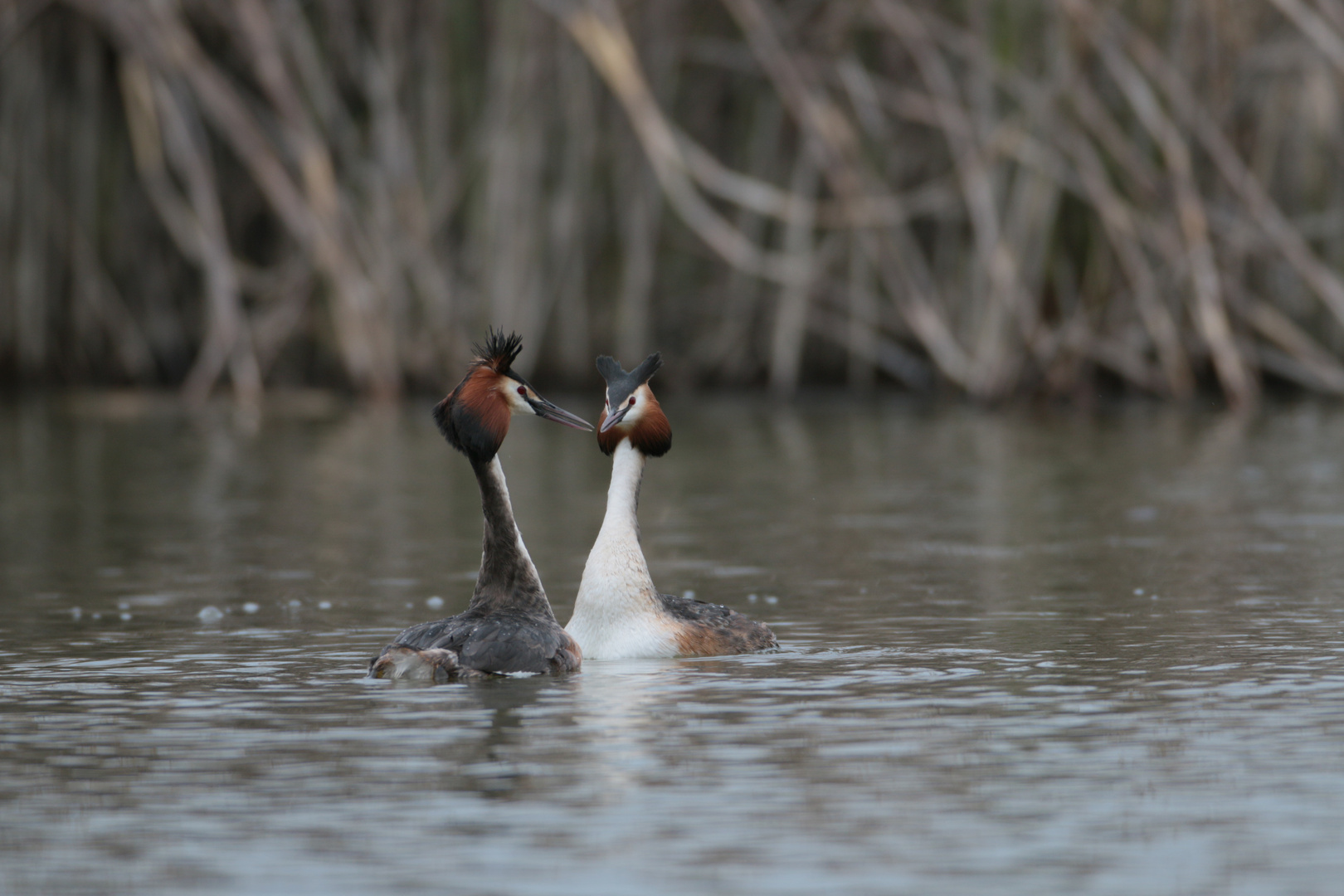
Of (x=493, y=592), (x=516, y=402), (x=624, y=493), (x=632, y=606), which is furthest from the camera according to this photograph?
(x=624, y=493)

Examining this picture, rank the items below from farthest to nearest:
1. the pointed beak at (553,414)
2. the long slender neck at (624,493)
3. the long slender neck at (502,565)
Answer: the long slender neck at (624,493)
the pointed beak at (553,414)
the long slender neck at (502,565)

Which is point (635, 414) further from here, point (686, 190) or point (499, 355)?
point (686, 190)

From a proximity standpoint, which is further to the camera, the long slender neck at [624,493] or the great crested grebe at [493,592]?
the long slender neck at [624,493]

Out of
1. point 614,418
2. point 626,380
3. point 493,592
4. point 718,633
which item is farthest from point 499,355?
point 718,633

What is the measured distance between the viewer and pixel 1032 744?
6.32 meters

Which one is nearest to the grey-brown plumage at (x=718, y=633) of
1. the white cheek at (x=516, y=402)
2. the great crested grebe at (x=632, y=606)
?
the great crested grebe at (x=632, y=606)

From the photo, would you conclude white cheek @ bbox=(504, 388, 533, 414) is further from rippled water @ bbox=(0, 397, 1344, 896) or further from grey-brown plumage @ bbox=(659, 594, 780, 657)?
rippled water @ bbox=(0, 397, 1344, 896)

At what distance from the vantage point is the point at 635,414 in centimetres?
900

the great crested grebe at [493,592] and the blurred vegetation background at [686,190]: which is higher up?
the blurred vegetation background at [686,190]

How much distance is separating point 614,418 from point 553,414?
0.82 ft

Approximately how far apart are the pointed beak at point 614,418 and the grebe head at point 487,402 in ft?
0.71

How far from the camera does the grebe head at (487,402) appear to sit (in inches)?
339

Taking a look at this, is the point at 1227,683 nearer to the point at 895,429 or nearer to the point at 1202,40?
the point at 895,429

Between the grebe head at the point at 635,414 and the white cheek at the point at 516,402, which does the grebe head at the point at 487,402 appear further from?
the grebe head at the point at 635,414
